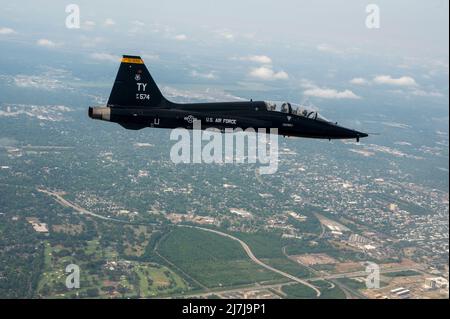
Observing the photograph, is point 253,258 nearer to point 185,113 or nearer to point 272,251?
point 272,251

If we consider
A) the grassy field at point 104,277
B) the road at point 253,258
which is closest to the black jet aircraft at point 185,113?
the grassy field at point 104,277
